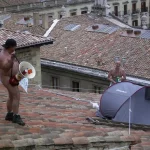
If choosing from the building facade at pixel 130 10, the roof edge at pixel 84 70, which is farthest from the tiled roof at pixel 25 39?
the building facade at pixel 130 10

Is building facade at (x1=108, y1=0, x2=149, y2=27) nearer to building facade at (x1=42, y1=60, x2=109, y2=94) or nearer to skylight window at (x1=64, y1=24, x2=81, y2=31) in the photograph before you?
skylight window at (x1=64, y1=24, x2=81, y2=31)

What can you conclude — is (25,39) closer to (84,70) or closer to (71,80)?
(84,70)

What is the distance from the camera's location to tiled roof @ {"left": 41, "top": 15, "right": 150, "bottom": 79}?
3359 cm

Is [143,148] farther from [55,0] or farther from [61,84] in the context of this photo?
[55,0]

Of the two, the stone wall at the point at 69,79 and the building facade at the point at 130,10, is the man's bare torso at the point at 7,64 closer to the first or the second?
the stone wall at the point at 69,79

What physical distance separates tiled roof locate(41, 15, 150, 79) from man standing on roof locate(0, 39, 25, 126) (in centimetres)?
2096

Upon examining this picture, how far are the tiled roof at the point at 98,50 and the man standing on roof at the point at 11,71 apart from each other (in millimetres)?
20963

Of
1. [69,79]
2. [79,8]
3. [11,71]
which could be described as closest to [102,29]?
[69,79]

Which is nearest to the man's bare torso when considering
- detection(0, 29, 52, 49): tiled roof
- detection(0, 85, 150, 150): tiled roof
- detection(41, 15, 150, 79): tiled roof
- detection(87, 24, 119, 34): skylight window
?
detection(0, 85, 150, 150): tiled roof

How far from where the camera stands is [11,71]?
1096 centimetres

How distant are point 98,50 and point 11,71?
2604 cm

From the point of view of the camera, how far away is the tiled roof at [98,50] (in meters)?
33.6

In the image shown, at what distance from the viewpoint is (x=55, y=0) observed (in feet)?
251

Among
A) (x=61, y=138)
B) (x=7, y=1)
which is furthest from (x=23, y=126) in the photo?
(x=7, y=1)
